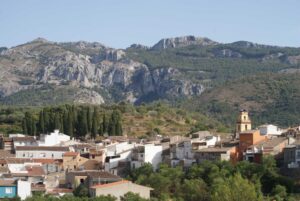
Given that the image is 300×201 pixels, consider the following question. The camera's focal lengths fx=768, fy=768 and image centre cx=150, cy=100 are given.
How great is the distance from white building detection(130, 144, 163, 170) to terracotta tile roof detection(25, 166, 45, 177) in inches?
261

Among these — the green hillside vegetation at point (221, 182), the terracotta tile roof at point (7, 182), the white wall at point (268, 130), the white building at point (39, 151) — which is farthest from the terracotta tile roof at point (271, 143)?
the white building at point (39, 151)

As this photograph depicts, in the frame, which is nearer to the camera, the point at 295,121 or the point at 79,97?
the point at 295,121

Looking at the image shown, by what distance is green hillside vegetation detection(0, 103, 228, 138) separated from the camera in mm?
75125

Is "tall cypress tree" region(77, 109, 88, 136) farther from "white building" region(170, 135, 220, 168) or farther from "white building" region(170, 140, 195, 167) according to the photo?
"white building" region(170, 140, 195, 167)

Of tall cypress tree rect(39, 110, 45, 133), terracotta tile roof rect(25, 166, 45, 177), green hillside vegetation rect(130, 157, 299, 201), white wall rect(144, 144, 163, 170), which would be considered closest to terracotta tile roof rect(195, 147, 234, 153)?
green hillside vegetation rect(130, 157, 299, 201)

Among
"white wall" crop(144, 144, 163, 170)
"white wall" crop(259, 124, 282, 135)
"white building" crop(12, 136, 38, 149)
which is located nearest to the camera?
"white wall" crop(144, 144, 163, 170)

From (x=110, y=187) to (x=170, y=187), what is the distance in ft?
13.7

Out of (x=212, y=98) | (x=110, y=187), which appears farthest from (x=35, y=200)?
(x=212, y=98)

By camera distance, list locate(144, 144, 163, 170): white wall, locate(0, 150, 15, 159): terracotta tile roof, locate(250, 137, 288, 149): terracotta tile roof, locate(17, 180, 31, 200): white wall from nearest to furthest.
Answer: locate(17, 180, 31, 200): white wall, locate(250, 137, 288, 149): terracotta tile roof, locate(144, 144, 163, 170): white wall, locate(0, 150, 15, 159): terracotta tile roof

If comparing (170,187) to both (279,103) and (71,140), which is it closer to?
(71,140)

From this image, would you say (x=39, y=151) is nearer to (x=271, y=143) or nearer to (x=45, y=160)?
(x=45, y=160)

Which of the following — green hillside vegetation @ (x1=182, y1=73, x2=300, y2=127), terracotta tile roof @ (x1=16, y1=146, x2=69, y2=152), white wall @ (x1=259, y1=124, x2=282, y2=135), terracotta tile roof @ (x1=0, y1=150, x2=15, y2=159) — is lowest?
terracotta tile roof @ (x1=0, y1=150, x2=15, y2=159)

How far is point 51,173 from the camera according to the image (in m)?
57.7

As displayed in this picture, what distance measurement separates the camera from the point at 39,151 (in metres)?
65.0
